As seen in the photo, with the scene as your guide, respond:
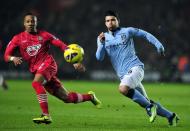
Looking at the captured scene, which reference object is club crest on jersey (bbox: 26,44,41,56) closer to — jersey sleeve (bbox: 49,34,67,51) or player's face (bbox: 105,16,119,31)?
jersey sleeve (bbox: 49,34,67,51)

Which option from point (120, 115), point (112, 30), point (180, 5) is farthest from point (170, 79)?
point (112, 30)

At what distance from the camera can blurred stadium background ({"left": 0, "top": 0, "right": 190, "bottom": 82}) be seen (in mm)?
33312

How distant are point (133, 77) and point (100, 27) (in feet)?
80.0

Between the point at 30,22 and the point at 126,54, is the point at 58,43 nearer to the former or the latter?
the point at 30,22

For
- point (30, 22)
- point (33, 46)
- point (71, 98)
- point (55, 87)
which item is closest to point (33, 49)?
point (33, 46)

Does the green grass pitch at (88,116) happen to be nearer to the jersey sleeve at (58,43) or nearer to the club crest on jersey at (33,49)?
the club crest on jersey at (33,49)

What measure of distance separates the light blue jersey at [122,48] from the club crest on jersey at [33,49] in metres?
1.26

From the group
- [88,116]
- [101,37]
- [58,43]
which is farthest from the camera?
[88,116]

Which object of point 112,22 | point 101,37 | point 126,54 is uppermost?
point 112,22

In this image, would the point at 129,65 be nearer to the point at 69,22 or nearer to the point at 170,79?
the point at 170,79

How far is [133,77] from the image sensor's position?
11.3 metres

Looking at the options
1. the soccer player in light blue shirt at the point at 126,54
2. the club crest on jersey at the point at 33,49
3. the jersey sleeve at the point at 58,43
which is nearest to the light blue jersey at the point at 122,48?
the soccer player in light blue shirt at the point at 126,54

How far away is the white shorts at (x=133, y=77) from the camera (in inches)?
441

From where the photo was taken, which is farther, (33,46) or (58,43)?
(33,46)
